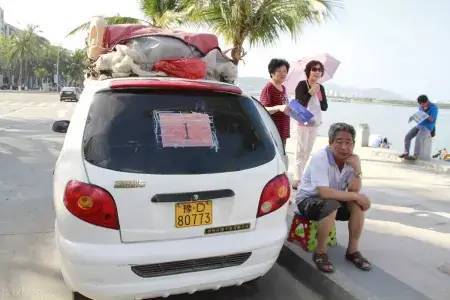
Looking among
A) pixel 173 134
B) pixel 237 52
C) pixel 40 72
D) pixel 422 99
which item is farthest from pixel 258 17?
pixel 40 72

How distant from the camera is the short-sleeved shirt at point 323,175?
12.9 feet

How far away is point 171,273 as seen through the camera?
2875 mm

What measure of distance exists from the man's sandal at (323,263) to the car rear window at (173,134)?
1176 millimetres

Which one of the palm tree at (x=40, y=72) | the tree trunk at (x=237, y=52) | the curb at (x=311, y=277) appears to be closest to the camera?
the curb at (x=311, y=277)

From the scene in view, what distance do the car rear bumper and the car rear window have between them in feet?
1.50

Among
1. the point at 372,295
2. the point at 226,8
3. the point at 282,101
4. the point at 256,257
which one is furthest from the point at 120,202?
the point at 226,8

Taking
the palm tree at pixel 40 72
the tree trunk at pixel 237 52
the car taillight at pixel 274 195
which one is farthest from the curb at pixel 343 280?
the palm tree at pixel 40 72

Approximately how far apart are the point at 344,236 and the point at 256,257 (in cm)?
200

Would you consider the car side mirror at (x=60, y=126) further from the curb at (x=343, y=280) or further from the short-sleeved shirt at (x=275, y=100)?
the short-sleeved shirt at (x=275, y=100)

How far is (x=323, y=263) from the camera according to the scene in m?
3.86

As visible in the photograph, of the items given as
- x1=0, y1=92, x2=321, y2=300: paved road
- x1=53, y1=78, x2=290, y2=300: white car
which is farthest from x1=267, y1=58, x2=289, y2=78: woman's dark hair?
x1=53, y1=78, x2=290, y2=300: white car

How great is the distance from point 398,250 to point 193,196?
8.51 feet

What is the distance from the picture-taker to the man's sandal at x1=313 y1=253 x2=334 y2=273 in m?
3.81

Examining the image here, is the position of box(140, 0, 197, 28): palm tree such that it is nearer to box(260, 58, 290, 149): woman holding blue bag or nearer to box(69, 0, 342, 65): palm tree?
box(69, 0, 342, 65): palm tree
